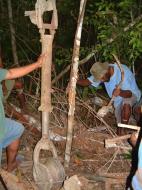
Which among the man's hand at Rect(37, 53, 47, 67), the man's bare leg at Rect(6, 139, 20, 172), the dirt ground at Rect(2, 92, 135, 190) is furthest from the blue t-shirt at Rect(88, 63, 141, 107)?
the man's hand at Rect(37, 53, 47, 67)

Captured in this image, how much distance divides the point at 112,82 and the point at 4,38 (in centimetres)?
396

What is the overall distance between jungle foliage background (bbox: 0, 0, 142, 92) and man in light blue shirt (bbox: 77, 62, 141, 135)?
0.22 m

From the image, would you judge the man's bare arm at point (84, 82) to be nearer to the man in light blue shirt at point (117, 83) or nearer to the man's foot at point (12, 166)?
the man in light blue shirt at point (117, 83)

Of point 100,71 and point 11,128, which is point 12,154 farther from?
point 100,71

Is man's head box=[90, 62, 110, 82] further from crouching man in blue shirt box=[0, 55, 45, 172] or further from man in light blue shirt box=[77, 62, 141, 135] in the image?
crouching man in blue shirt box=[0, 55, 45, 172]

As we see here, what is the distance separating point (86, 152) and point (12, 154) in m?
1.05

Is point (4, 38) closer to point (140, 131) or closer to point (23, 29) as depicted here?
point (23, 29)

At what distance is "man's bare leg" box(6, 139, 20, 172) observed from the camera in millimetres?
4621

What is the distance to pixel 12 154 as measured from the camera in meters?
4.70

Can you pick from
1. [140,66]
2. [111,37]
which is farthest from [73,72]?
[140,66]

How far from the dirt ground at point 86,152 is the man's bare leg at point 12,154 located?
85mm

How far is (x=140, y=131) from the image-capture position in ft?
11.0

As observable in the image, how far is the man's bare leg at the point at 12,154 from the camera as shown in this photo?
4.62 meters

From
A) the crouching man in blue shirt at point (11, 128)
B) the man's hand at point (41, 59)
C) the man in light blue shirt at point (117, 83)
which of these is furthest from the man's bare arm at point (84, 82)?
the man's hand at point (41, 59)
